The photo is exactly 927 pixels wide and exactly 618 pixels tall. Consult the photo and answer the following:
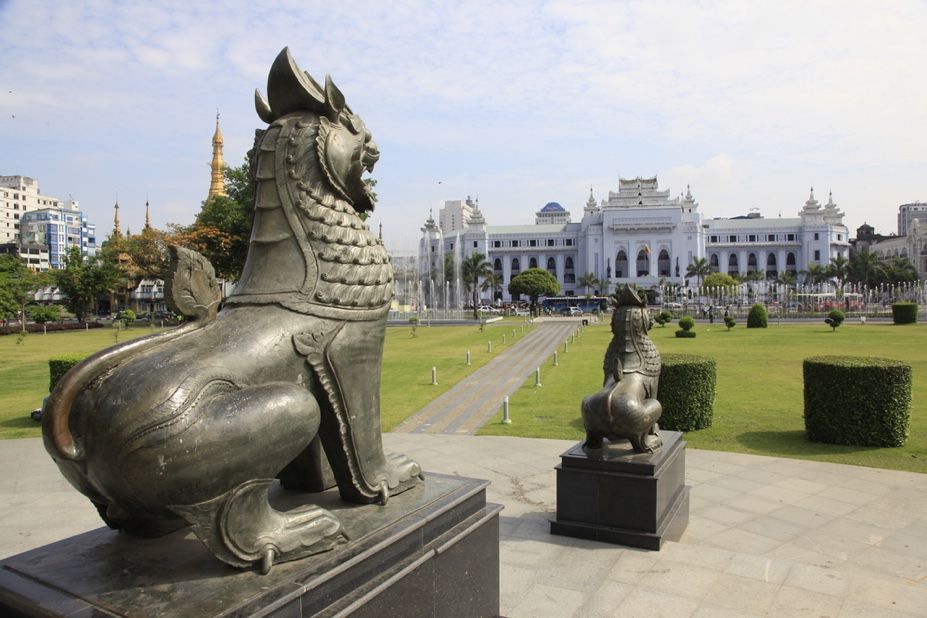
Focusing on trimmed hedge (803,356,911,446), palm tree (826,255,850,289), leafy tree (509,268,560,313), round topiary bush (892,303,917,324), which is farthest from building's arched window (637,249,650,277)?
trimmed hedge (803,356,911,446)

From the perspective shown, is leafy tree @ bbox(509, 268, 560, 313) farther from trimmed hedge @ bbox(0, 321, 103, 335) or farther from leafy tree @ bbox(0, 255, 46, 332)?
leafy tree @ bbox(0, 255, 46, 332)

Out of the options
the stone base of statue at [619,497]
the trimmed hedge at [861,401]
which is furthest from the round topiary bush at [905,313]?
the stone base of statue at [619,497]

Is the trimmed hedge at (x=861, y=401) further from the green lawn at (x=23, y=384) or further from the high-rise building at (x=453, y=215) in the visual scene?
the high-rise building at (x=453, y=215)

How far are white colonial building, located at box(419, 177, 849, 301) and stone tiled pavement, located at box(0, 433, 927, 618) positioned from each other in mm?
72376

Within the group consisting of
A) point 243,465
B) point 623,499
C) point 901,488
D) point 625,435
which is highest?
point 243,465

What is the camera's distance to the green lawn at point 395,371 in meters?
10.7

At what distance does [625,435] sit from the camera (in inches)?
194

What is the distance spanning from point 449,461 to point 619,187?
88242mm

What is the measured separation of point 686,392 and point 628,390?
4.15 m

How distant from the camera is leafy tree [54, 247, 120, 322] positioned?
44469mm

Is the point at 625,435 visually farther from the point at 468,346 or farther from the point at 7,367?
the point at 7,367

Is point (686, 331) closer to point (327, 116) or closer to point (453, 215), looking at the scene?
point (327, 116)

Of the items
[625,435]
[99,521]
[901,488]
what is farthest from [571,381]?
[99,521]

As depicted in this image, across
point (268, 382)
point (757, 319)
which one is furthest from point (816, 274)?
point (268, 382)
